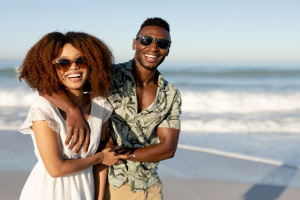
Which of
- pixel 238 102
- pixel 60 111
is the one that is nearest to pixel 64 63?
pixel 60 111

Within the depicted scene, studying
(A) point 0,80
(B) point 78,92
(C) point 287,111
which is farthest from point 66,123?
(A) point 0,80

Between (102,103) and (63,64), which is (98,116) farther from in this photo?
(63,64)

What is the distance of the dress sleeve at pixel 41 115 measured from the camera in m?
2.29

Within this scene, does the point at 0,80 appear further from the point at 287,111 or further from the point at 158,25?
the point at 158,25

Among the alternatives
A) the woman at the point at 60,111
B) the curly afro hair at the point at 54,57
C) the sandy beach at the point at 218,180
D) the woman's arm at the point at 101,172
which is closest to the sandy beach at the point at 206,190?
the sandy beach at the point at 218,180

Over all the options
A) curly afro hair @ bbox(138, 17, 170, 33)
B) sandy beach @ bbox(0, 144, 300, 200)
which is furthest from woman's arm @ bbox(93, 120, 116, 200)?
sandy beach @ bbox(0, 144, 300, 200)

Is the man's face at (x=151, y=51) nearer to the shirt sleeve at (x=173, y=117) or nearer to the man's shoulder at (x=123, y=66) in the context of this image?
the man's shoulder at (x=123, y=66)

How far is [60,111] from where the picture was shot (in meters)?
2.44

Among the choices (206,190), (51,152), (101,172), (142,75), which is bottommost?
(206,190)

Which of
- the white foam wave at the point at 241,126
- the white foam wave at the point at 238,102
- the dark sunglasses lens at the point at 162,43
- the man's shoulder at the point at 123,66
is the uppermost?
the dark sunglasses lens at the point at 162,43

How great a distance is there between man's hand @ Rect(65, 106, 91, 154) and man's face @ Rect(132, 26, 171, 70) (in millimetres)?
772

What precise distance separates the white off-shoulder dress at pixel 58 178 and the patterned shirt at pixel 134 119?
0.81 feet

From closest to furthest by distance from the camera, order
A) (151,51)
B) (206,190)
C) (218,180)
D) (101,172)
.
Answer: (101,172)
(151,51)
(206,190)
(218,180)

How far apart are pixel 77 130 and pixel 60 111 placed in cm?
20
